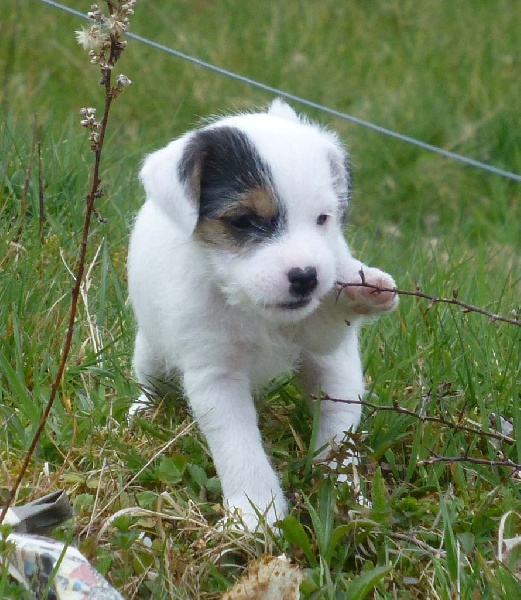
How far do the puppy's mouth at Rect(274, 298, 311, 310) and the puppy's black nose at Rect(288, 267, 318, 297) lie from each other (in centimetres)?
6

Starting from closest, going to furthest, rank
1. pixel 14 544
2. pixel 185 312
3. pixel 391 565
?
1. pixel 14 544
2. pixel 391 565
3. pixel 185 312

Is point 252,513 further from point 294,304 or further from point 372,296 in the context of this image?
point 372,296

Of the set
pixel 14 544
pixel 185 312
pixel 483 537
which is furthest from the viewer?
pixel 185 312

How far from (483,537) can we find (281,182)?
112cm

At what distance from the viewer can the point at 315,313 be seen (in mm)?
3316

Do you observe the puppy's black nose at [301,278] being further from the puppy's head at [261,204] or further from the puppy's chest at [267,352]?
the puppy's chest at [267,352]

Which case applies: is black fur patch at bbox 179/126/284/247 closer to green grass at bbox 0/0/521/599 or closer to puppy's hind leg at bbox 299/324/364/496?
puppy's hind leg at bbox 299/324/364/496

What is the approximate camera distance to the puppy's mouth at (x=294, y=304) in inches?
116

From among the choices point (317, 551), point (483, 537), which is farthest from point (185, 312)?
point (483, 537)

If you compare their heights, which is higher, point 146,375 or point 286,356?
point 286,356

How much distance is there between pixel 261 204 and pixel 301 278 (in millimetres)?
267

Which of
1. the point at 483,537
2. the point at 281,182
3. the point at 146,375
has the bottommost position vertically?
the point at 146,375

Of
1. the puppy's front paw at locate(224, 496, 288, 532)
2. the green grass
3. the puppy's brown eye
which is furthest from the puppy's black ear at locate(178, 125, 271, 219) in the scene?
the puppy's front paw at locate(224, 496, 288, 532)

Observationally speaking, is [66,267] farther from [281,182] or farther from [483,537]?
[483,537]
